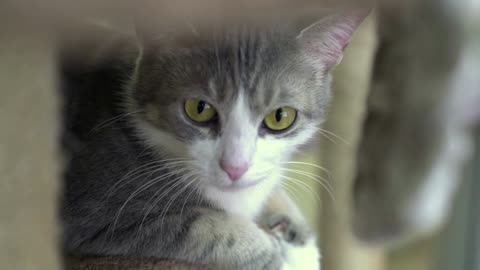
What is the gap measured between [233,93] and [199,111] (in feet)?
0.20

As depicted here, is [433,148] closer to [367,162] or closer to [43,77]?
[367,162]

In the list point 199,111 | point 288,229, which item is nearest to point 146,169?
point 199,111

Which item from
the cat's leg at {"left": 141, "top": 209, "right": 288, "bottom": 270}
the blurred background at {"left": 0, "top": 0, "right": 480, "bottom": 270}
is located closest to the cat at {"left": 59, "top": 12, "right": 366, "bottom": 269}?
the cat's leg at {"left": 141, "top": 209, "right": 288, "bottom": 270}

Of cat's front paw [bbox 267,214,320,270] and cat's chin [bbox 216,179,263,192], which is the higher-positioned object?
cat's front paw [bbox 267,214,320,270]

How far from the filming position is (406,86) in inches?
20.4

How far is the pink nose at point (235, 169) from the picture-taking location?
34.0 inches

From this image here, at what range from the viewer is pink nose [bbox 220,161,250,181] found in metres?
0.86

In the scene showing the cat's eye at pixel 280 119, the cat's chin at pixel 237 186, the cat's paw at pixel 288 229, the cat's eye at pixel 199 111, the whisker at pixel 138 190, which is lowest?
the whisker at pixel 138 190

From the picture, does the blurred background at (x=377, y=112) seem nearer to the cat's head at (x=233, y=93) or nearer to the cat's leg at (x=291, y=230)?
the cat's head at (x=233, y=93)

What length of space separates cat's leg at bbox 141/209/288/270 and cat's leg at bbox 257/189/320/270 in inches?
5.0

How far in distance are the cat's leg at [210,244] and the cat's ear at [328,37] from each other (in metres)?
0.30

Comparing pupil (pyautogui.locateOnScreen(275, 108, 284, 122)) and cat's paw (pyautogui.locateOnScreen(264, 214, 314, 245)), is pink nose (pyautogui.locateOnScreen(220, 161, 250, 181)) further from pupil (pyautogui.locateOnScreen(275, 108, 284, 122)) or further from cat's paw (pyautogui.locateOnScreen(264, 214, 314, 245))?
cat's paw (pyautogui.locateOnScreen(264, 214, 314, 245))

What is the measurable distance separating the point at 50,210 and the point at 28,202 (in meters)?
0.04

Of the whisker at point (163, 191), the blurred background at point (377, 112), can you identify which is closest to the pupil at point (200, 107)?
the whisker at point (163, 191)
